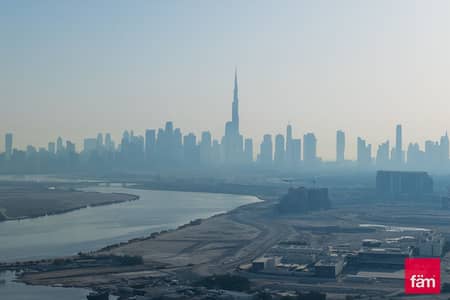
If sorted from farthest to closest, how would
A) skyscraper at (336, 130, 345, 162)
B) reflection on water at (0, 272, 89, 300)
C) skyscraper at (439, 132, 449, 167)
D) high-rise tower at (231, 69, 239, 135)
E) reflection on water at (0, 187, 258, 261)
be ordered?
skyscraper at (336, 130, 345, 162)
skyscraper at (439, 132, 449, 167)
high-rise tower at (231, 69, 239, 135)
reflection on water at (0, 187, 258, 261)
reflection on water at (0, 272, 89, 300)

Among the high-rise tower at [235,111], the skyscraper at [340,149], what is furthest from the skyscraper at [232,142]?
the skyscraper at [340,149]

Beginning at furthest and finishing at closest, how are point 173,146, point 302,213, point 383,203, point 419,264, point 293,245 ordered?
point 173,146 < point 383,203 < point 302,213 < point 293,245 < point 419,264

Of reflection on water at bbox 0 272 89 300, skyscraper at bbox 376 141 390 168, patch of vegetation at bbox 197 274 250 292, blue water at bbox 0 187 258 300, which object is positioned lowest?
reflection on water at bbox 0 272 89 300

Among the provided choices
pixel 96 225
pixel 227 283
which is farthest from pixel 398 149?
pixel 227 283

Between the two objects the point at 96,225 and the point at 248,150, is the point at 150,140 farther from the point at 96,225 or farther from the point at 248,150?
the point at 96,225

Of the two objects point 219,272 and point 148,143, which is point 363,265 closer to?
point 219,272

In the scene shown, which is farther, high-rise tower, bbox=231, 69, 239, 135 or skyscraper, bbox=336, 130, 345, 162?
skyscraper, bbox=336, 130, 345, 162

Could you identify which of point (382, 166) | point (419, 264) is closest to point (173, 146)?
point (382, 166)

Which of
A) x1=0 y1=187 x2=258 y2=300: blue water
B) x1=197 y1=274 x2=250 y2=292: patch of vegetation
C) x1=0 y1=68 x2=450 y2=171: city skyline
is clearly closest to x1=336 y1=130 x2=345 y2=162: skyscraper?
x1=0 y1=68 x2=450 y2=171: city skyline

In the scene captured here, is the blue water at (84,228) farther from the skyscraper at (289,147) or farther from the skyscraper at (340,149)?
the skyscraper at (340,149)

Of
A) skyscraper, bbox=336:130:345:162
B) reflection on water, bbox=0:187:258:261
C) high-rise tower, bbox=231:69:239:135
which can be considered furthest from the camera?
skyscraper, bbox=336:130:345:162

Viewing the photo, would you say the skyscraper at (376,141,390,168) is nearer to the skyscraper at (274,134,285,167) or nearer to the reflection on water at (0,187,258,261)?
the skyscraper at (274,134,285,167)
